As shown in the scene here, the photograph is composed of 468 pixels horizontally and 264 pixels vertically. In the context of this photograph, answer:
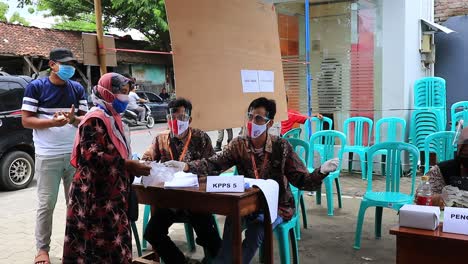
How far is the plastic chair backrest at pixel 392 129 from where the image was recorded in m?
6.62

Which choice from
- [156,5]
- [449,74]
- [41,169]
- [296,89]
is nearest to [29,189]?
[41,169]

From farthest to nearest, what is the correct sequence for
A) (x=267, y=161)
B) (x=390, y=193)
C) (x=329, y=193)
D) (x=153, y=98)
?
(x=153, y=98), (x=329, y=193), (x=390, y=193), (x=267, y=161)

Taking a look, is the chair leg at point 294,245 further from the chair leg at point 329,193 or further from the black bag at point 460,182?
the chair leg at point 329,193

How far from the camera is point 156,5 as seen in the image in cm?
1650

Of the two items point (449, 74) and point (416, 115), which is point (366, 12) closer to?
point (416, 115)

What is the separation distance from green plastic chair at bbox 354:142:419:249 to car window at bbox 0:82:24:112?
499 centimetres

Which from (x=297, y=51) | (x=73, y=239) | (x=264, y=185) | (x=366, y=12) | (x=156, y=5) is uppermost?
(x=156, y=5)

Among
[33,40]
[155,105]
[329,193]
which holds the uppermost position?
[33,40]

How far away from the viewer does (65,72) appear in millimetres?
3373

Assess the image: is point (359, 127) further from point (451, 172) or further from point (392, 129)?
point (451, 172)

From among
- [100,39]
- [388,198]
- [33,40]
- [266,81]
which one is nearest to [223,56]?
[266,81]

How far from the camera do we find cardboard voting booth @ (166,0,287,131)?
11.4 ft

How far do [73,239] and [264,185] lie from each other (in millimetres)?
1193

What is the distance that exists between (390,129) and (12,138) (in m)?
5.63
